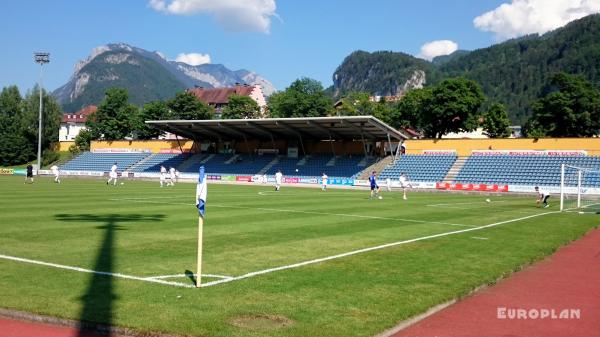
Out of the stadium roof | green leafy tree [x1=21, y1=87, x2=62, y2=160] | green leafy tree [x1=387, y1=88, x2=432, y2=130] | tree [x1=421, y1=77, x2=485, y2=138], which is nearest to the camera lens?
the stadium roof

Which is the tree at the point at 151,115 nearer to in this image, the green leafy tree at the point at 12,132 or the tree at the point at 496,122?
the green leafy tree at the point at 12,132

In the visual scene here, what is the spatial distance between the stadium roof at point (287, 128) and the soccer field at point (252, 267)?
36.9 meters

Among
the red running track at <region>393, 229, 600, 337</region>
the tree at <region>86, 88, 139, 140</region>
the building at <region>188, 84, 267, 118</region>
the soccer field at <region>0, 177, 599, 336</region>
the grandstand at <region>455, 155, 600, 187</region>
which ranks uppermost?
the building at <region>188, 84, 267, 118</region>

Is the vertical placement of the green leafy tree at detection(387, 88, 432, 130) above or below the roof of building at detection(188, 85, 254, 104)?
below

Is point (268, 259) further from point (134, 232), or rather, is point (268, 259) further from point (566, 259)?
point (566, 259)

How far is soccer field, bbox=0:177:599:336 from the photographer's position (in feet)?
25.2

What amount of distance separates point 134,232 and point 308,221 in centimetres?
705

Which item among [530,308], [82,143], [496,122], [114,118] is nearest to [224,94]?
[114,118]

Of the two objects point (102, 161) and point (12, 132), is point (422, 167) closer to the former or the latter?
point (102, 161)

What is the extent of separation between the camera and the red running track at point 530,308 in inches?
304

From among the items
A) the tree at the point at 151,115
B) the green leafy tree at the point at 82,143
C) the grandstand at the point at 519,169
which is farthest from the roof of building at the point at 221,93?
the grandstand at the point at 519,169

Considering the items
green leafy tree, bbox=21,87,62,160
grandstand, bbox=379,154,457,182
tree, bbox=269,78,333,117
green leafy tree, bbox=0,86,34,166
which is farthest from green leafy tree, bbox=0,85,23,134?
grandstand, bbox=379,154,457,182

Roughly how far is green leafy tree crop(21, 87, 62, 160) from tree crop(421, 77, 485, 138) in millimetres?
64459

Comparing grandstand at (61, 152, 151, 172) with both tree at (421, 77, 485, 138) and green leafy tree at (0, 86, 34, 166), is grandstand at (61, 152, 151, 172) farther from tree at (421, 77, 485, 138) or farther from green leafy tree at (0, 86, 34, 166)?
tree at (421, 77, 485, 138)
